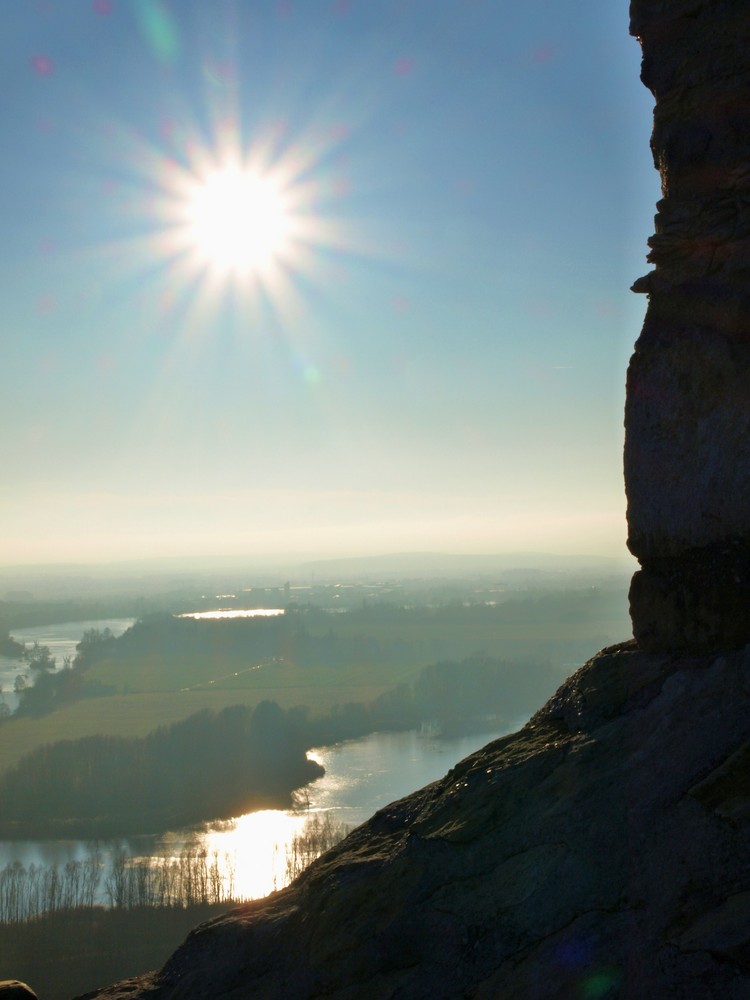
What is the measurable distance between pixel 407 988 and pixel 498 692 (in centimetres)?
5342

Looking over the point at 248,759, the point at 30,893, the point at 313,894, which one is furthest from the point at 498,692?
the point at 313,894

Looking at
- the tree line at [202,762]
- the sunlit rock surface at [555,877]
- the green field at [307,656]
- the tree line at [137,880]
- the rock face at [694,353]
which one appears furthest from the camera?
the green field at [307,656]

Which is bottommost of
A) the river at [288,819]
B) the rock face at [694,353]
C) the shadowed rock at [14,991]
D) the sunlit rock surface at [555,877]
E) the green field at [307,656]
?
the river at [288,819]

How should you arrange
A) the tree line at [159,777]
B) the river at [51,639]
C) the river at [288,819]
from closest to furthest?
1. the river at [288,819]
2. the tree line at [159,777]
3. the river at [51,639]

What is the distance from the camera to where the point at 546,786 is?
13.8 ft

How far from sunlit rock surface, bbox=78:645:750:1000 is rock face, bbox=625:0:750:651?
36 cm

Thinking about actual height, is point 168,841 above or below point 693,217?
below

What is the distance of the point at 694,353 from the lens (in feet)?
14.6

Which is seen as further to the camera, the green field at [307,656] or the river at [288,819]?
the green field at [307,656]

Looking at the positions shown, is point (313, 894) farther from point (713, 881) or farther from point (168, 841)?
point (168, 841)

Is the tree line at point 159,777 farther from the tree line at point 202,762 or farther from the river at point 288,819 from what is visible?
the river at point 288,819

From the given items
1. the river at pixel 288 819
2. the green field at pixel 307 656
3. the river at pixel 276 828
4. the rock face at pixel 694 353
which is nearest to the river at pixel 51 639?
the green field at pixel 307 656

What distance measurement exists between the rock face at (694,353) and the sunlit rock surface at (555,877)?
0.36 metres

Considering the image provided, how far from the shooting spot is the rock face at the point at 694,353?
419cm
